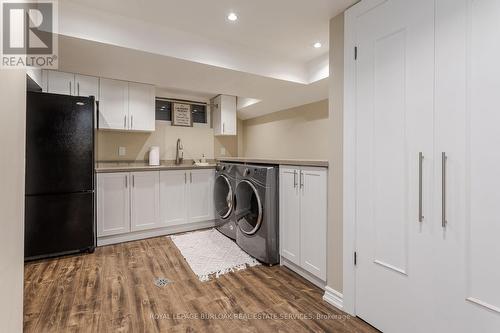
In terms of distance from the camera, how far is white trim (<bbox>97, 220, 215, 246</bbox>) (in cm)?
302

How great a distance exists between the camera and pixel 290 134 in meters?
4.21

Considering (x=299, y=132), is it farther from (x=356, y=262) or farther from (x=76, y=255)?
(x=76, y=255)

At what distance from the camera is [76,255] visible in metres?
2.70

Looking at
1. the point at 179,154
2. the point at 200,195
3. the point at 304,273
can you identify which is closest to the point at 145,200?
the point at 200,195

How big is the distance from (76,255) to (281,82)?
3.04 meters

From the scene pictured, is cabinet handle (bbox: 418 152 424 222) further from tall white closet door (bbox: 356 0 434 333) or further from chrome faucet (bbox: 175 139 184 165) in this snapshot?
chrome faucet (bbox: 175 139 184 165)

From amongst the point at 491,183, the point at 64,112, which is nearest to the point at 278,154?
the point at 64,112

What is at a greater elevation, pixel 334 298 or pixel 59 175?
pixel 59 175

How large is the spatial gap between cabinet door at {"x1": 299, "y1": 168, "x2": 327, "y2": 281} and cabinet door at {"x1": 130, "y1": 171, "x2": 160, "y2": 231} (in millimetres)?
2033

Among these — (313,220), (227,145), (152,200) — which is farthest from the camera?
(227,145)

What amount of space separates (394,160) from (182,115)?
3.48 metres

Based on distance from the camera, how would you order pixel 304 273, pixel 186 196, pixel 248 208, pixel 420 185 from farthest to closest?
pixel 186 196 → pixel 248 208 → pixel 304 273 → pixel 420 185

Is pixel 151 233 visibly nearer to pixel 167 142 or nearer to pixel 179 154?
pixel 179 154

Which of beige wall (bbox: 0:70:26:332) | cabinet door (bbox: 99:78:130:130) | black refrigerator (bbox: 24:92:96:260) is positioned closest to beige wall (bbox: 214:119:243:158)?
cabinet door (bbox: 99:78:130:130)
